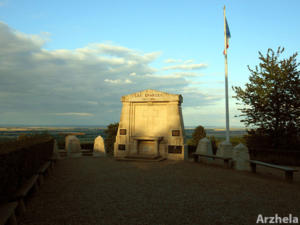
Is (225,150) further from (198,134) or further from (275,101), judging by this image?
(198,134)

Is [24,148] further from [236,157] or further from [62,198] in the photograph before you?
[236,157]

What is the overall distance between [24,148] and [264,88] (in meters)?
18.6

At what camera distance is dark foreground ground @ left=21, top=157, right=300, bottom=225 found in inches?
203

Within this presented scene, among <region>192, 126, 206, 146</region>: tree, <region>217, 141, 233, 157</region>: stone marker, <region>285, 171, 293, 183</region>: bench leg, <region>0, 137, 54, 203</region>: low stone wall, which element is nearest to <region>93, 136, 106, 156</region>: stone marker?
<region>217, 141, 233, 157</region>: stone marker

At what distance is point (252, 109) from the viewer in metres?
19.9

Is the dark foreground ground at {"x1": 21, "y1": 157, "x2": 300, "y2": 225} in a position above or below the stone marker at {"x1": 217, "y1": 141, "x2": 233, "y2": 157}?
below

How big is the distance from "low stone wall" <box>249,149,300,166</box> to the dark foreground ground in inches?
331

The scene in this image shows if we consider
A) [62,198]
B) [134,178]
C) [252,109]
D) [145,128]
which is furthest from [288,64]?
[62,198]

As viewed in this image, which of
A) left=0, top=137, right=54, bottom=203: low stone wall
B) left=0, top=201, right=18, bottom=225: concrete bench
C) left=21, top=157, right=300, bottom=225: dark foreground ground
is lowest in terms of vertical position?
left=21, top=157, right=300, bottom=225: dark foreground ground

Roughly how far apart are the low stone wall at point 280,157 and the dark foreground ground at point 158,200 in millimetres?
8409

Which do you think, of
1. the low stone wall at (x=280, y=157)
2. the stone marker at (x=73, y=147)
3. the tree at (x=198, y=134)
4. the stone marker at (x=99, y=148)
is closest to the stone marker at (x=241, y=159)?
the low stone wall at (x=280, y=157)

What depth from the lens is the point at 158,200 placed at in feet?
21.1

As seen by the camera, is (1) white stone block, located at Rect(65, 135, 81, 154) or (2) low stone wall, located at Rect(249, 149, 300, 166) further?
(1) white stone block, located at Rect(65, 135, 81, 154)

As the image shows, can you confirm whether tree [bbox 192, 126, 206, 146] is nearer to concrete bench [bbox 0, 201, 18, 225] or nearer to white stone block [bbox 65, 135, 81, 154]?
white stone block [bbox 65, 135, 81, 154]
